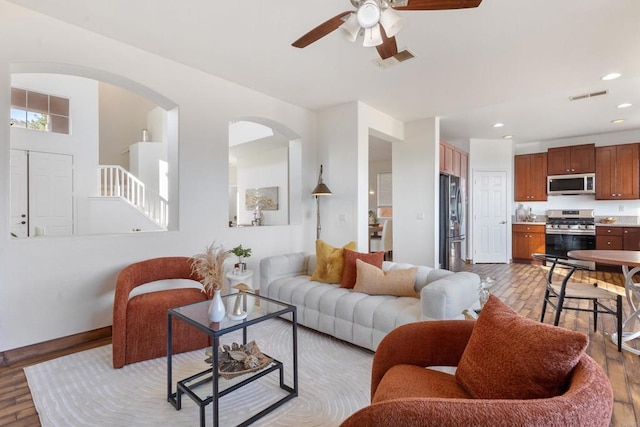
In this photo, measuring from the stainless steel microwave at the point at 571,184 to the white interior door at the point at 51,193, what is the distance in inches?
372

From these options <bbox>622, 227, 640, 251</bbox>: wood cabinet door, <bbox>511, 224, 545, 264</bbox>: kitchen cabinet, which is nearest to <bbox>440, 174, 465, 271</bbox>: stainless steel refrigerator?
<bbox>511, 224, 545, 264</bbox>: kitchen cabinet

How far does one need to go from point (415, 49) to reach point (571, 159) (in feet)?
18.1

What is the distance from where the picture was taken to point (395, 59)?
312 cm

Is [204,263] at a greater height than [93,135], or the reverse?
[93,135]

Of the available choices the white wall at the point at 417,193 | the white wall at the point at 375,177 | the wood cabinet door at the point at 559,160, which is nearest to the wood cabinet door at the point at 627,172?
the wood cabinet door at the point at 559,160

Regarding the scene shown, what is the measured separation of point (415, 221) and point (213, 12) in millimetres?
4100

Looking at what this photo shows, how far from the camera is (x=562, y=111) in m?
4.91

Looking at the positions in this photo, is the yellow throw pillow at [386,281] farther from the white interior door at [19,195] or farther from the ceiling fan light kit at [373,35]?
the white interior door at [19,195]

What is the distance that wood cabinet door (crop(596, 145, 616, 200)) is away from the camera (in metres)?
5.97

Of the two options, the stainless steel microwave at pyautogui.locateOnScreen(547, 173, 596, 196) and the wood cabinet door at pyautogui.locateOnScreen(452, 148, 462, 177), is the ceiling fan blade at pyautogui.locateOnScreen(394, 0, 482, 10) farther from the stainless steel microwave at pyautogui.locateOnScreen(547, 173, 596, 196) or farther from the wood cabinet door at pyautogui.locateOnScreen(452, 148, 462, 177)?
the stainless steel microwave at pyautogui.locateOnScreen(547, 173, 596, 196)

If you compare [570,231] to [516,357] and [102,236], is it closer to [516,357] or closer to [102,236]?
[516,357]

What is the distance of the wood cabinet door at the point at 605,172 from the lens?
597 centimetres

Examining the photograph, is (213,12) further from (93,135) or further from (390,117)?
(93,135)

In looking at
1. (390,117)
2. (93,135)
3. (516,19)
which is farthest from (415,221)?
(93,135)
